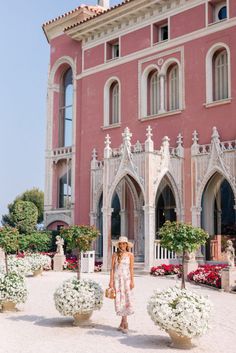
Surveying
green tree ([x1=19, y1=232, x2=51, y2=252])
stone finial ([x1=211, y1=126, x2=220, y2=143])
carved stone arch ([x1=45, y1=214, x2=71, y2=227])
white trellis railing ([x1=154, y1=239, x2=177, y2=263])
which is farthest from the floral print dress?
carved stone arch ([x1=45, y1=214, x2=71, y2=227])

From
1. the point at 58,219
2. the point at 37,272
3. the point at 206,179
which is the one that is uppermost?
the point at 206,179

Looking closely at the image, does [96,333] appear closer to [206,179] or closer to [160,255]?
[160,255]

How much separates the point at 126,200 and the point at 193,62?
7348 millimetres

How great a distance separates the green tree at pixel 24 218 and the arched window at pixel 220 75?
12228 mm

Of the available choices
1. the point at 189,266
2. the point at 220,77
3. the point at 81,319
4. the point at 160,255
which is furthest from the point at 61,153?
the point at 81,319

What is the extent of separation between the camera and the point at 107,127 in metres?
25.9

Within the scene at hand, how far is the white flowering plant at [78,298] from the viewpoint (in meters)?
9.71

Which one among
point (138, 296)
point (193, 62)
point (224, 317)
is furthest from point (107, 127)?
point (224, 317)

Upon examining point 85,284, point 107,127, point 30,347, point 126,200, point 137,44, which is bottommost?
point 30,347

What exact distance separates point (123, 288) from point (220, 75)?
1450 centimetres

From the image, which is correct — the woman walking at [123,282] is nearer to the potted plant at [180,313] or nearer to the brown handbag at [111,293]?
the brown handbag at [111,293]

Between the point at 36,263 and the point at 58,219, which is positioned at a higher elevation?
the point at 58,219

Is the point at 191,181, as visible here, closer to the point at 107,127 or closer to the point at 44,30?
the point at 107,127

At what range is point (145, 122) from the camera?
24.1 metres
